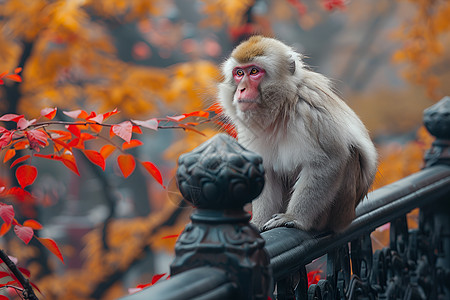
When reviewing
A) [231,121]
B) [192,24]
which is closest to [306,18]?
[192,24]

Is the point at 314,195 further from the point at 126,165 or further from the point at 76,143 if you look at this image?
the point at 76,143

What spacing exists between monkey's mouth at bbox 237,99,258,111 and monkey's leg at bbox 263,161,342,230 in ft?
1.18

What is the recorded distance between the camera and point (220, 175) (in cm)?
107

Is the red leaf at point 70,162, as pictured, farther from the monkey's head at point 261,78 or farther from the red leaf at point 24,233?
the monkey's head at point 261,78

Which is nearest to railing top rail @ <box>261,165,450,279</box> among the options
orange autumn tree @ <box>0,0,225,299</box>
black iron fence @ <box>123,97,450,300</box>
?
black iron fence @ <box>123,97,450,300</box>

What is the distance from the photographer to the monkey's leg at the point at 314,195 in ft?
6.85

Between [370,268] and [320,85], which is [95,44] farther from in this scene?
[370,268]

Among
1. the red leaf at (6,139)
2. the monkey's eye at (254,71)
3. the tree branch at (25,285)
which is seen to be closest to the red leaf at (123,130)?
the red leaf at (6,139)

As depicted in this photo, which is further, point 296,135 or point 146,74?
point 146,74

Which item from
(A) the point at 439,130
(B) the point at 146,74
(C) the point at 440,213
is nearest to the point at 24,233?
(C) the point at 440,213

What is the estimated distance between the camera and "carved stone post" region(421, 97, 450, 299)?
105 inches

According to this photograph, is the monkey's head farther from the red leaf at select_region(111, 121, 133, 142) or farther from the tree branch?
the tree branch

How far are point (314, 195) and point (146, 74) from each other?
10.0ft

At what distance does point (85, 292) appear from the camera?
565 cm
